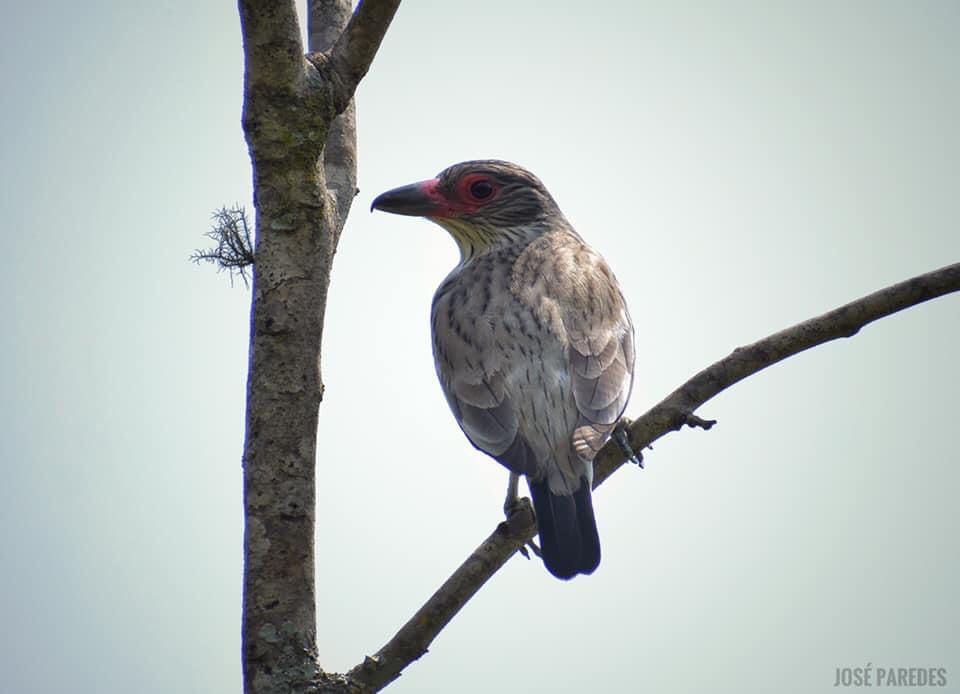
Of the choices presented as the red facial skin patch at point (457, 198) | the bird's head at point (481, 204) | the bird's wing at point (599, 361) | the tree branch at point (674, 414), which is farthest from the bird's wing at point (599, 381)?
the red facial skin patch at point (457, 198)

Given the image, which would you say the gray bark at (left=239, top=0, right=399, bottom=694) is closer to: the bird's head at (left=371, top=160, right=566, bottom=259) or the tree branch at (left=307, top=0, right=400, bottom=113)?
the tree branch at (left=307, top=0, right=400, bottom=113)

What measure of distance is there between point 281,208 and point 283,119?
0.29 metres

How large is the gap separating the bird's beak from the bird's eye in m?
0.22

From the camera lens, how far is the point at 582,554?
400 cm

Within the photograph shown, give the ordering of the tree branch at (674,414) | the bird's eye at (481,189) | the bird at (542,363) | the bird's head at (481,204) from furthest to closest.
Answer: the bird's eye at (481,189) → the bird's head at (481,204) → the bird at (542,363) → the tree branch at (674,414)

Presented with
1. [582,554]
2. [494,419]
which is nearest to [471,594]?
[582,554]

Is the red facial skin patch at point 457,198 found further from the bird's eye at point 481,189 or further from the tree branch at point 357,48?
the tree branch at point 357,48

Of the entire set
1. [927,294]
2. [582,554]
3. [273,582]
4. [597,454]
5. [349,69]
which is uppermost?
[349,69]

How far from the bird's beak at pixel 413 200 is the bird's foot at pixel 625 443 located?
2.38 metres

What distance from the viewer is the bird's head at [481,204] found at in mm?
6324

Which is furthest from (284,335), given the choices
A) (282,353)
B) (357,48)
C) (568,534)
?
(568,534)

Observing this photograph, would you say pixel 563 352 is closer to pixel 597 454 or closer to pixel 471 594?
pixel 597 454

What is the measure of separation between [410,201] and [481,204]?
1.54 ft

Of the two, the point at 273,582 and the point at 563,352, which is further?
the point at 563,352
